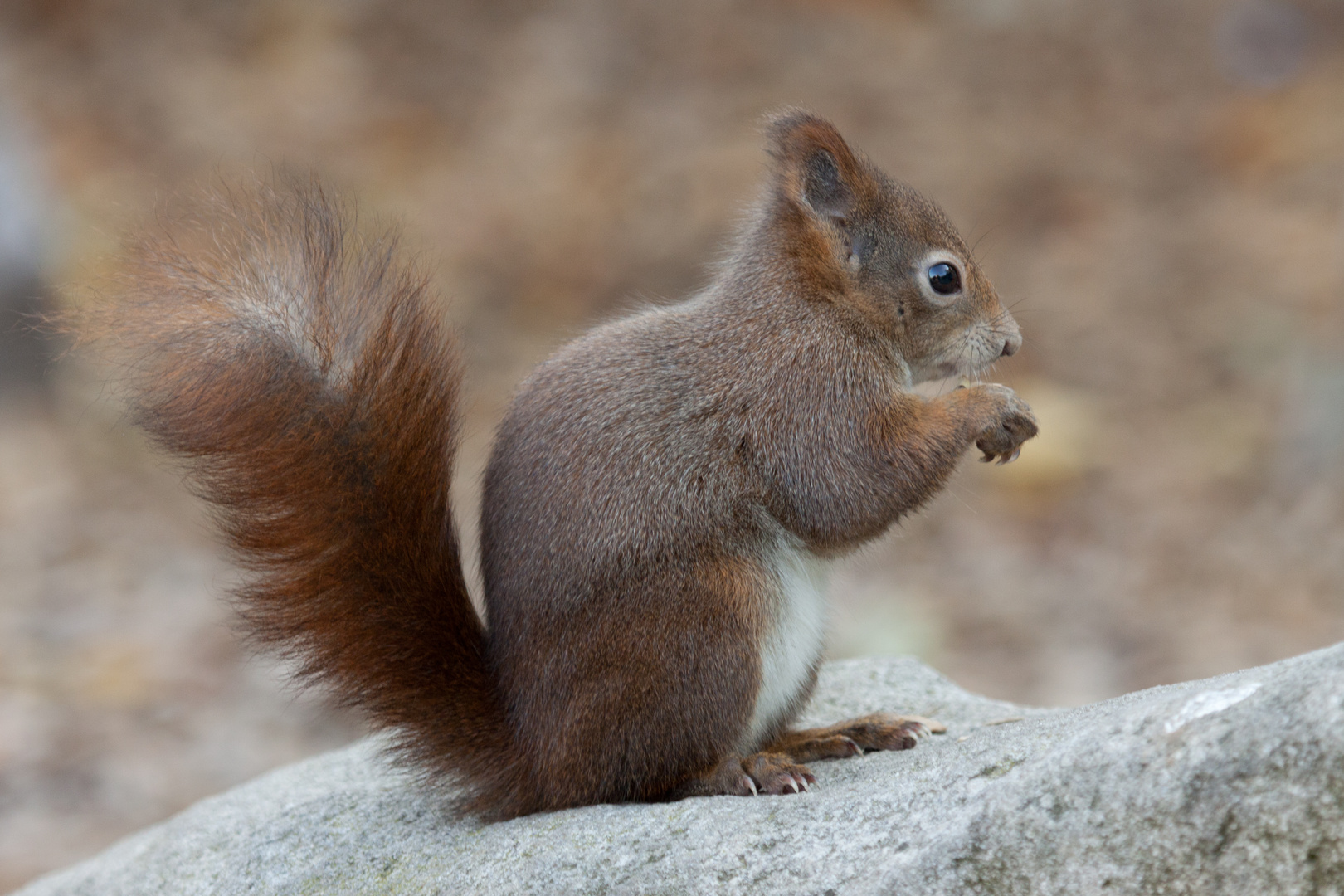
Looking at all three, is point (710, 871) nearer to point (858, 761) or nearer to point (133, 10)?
point (858, 761)

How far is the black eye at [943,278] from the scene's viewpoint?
2260mm

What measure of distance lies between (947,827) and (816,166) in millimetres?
1207

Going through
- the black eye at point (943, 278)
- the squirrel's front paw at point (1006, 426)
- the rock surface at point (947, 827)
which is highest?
the black eye at point (943, 278)

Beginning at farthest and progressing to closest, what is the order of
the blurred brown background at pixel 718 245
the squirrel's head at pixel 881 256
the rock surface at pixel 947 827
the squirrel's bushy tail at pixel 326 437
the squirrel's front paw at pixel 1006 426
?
the blurred brown background at pixel 718 245, the squirrel's head at pixel 881 256, the squirrel's front paw at pixel 1006 426, the squirrel's bushy tail at pixel 326 437, the rock surface at pixel 947 827

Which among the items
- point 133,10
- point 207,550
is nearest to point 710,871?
point 207,550

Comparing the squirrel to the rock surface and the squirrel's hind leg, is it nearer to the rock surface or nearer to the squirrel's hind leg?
the squirrel's hind leg

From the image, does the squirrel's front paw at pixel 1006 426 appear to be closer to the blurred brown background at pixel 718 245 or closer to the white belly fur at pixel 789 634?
the white belly fur at pixel 789 634

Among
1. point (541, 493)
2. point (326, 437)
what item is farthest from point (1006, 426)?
point (326, 437)

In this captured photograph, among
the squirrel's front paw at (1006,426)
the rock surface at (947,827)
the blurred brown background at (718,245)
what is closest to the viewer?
the rock surface at (947,827)

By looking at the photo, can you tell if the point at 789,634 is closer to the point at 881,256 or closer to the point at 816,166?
the point at 881,256

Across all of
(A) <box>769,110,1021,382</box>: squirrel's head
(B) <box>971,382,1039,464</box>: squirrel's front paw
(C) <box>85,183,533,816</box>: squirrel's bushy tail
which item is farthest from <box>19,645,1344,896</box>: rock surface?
(A) <box>769,110,1021,382</box>: squirrel's head

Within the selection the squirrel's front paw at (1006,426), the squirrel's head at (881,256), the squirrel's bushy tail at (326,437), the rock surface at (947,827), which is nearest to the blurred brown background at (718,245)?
the rock surface at (947,827)

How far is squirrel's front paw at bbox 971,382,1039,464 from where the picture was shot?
2.11 meters

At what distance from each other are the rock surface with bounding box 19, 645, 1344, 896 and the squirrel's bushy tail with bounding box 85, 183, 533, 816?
0.77ft
